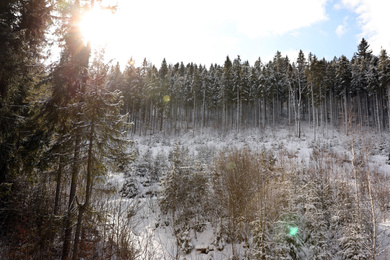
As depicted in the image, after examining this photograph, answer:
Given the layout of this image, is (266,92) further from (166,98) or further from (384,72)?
(166,98)

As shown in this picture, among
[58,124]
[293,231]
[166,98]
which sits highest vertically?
[166,98]

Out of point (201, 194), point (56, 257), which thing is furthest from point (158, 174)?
point (56, 257)

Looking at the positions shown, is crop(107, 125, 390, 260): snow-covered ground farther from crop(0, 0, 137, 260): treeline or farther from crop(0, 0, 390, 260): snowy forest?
crop(0, 0, 137, 260): treeline

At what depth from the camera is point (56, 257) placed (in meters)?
10.3

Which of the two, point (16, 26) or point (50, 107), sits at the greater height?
point (16, 26)

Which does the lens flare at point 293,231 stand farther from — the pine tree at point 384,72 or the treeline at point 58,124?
the pine tree at point 384,72

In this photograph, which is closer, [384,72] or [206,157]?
[206,157]

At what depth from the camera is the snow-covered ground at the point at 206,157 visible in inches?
564

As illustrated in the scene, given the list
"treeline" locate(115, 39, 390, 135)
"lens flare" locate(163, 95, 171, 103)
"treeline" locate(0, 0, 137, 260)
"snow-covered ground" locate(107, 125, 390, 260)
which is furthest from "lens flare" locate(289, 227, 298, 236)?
"lens flare" locate(163, 95, 171, 103)

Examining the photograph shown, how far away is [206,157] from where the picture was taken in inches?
1057

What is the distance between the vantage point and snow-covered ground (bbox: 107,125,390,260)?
1433 cm

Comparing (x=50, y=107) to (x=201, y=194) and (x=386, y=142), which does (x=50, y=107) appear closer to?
(x=201, y=194)

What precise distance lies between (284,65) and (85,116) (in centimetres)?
5526

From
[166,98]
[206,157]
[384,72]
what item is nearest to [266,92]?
[384,72]
